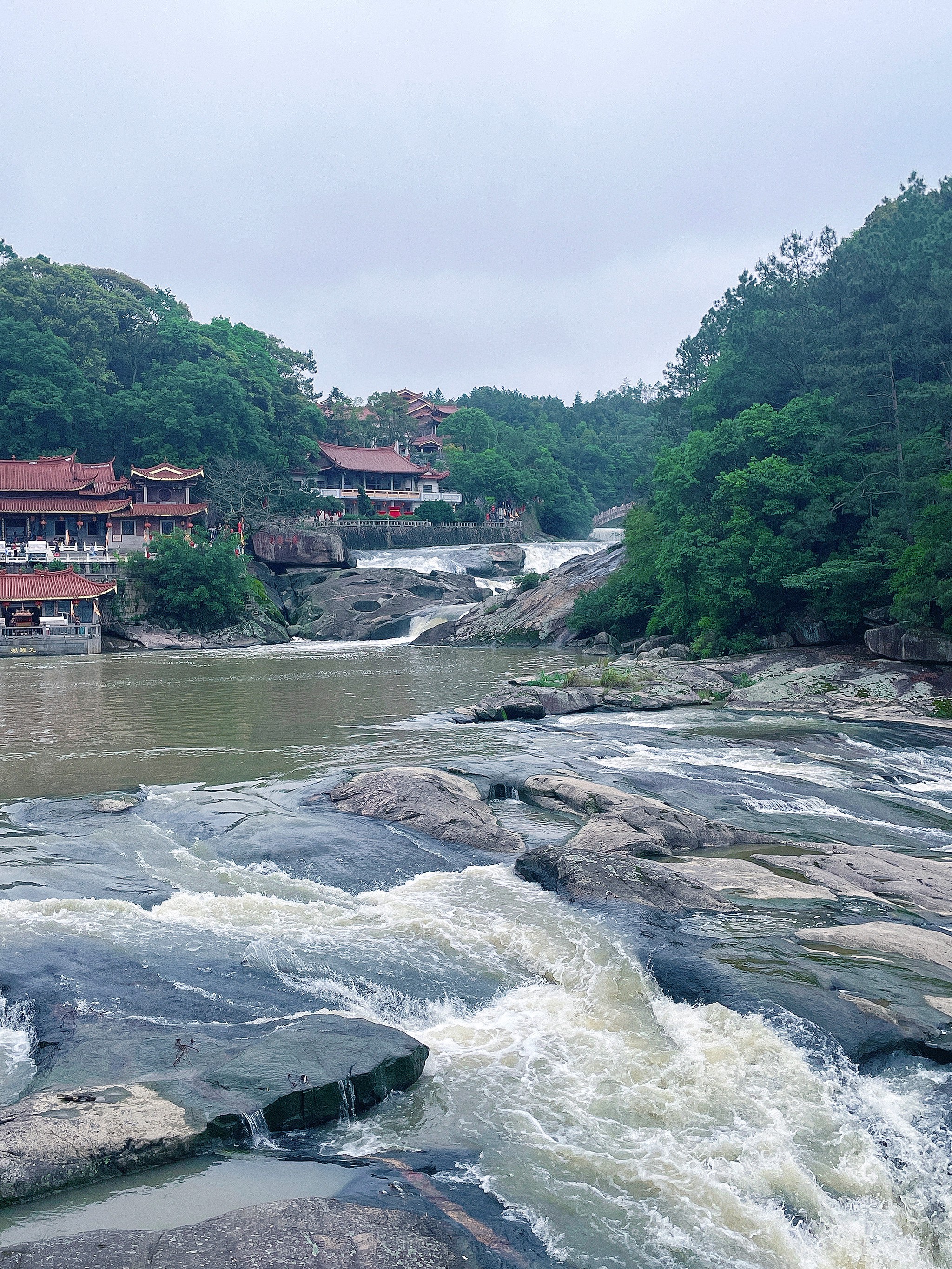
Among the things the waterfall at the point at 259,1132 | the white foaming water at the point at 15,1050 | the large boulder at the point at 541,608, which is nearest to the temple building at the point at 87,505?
the large boulder at the point at 541,608

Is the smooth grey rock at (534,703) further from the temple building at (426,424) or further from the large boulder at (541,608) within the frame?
the temple building at (426,424)

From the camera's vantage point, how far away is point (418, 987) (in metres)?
8.50

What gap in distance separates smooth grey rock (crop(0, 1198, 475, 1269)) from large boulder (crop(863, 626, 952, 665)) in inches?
905

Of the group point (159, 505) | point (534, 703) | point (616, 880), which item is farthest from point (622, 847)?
point (159, 505)

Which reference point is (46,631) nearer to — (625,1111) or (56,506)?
(56,506)

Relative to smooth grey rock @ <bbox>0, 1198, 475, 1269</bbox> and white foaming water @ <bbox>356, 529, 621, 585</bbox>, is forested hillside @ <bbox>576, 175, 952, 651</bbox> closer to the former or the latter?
white foaming water @ <bbox>356, 529, 621, 585</bbox>

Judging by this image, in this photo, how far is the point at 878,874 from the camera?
36.7 ft

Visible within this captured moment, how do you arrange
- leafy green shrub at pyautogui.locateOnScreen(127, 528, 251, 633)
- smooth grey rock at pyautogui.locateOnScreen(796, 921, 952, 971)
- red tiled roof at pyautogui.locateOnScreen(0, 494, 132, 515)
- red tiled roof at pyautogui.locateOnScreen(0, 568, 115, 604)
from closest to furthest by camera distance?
smooth grey rock at pyautogui.locateOnScreen(796, 921, 952, 971)
red tiled roof at pyautogui.locateOnScreen(0, 568, 115, 604)
leafy green shrub at pyautogui.locateOnScreen(127, 528, 251, 633)
red tiled roof at pyautogui.locateOnScreen(0, 494, 132, 515)

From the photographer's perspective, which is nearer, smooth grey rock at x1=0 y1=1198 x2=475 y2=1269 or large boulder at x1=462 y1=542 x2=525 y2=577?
smooth grey rock at x1=0 y1=1198 x2=475 y2=1269

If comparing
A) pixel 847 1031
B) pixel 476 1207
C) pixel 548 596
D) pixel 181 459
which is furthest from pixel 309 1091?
pixel 181 459

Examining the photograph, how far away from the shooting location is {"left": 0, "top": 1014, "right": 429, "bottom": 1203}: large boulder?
18.8ft

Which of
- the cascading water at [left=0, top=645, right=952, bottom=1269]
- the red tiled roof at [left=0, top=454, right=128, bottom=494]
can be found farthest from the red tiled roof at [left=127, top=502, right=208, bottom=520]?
the cascading water at [left=0, top=645, right=952, bottom=1269]

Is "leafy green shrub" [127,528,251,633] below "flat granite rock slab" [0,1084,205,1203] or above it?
above

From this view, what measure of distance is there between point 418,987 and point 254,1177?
2783 mm
